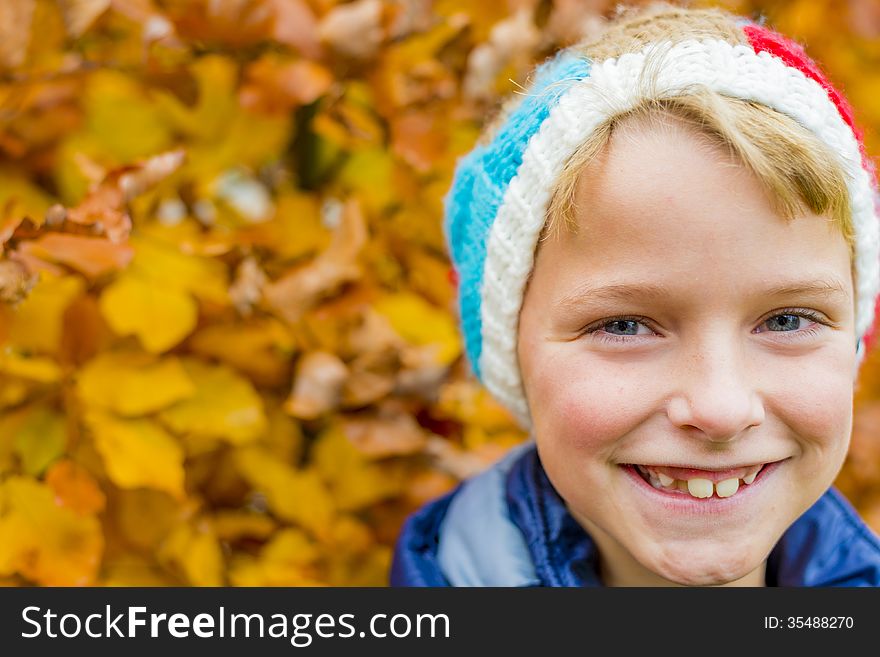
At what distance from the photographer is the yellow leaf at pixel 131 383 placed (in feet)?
4.31

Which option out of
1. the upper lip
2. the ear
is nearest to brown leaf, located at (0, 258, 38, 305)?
the upper lip

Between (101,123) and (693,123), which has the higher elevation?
(101,123)

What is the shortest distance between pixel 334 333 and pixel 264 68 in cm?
40

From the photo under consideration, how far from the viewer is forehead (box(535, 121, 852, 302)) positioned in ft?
3.54

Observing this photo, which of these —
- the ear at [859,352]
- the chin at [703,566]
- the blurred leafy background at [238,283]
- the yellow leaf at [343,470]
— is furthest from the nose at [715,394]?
the yellow leaf at [343,470]

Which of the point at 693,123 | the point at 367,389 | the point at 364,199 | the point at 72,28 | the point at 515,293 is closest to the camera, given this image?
the point at 693,123

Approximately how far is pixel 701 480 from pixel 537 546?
29 cm

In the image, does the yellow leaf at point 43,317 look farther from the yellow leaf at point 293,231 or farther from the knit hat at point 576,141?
the knit hat at point 576,141

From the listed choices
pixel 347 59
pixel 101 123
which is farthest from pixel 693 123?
pixel 101 123

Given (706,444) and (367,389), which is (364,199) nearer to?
(367,389)

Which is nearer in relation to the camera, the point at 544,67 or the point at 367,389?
the point at 544,67

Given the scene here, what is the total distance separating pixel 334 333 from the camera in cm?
151

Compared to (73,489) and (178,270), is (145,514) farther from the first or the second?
(178,270)

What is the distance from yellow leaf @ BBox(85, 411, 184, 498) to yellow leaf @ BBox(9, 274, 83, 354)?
0.11m
